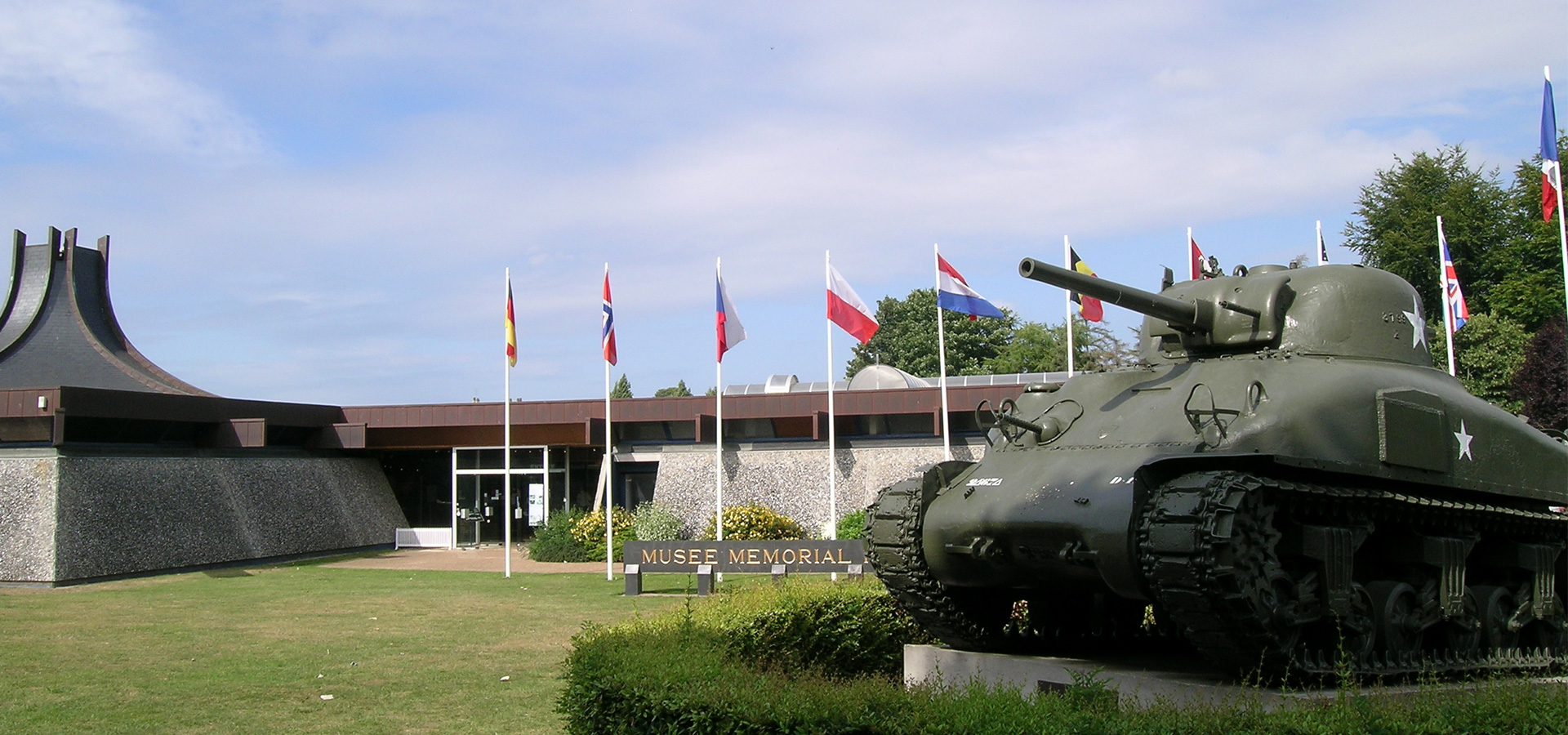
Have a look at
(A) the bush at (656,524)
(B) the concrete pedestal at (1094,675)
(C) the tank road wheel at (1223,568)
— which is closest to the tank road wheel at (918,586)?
(B) the concrete pedestal at (1094,675)

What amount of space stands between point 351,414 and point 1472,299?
135 ft

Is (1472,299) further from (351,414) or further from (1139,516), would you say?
(1139,516)

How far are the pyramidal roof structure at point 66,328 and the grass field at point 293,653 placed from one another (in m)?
9.62

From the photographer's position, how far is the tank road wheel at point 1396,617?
936 cm

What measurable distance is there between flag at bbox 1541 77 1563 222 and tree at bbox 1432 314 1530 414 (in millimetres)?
20685

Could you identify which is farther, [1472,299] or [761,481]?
[1472,299]

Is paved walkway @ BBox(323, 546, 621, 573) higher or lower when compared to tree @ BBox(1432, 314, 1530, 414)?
lower

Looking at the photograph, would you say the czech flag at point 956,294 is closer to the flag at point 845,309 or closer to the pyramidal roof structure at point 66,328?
the flag at point 845,309

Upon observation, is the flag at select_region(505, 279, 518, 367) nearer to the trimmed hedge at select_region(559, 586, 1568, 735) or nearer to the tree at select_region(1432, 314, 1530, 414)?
the trimmed hedge at select_region(559, 586, 1568, 735)

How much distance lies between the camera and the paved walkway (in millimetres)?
27531

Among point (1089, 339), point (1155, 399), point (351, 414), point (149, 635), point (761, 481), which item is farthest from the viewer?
point (1089, 339)

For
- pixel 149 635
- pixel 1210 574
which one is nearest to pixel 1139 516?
pixel 1210 574

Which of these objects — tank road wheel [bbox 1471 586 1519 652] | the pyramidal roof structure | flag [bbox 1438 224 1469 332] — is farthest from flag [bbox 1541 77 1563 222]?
the pyramidal roof structure

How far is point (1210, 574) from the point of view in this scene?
765cm
